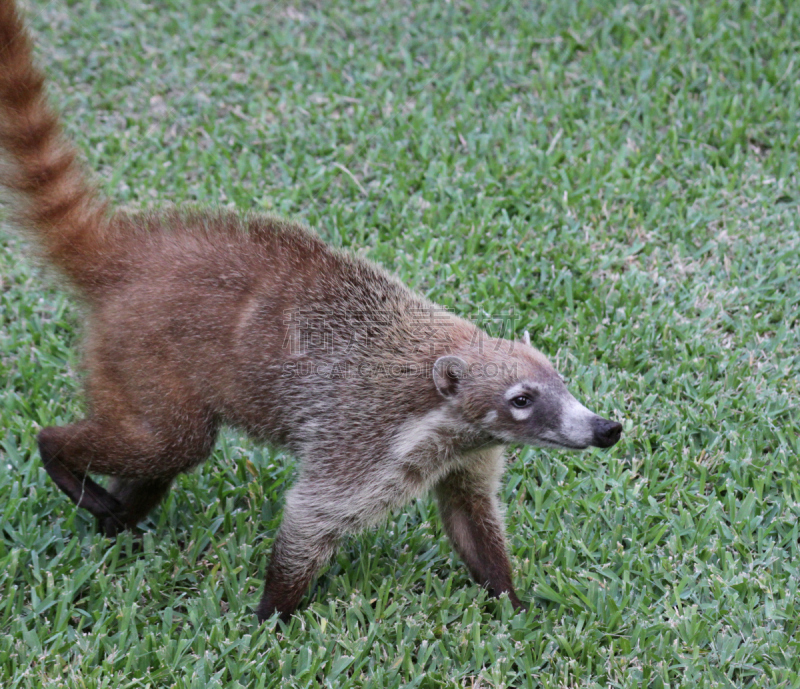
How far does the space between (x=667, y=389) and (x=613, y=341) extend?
40cm

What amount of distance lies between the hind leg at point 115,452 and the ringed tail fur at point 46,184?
1.92 ft

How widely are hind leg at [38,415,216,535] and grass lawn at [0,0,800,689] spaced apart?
277 millimetres

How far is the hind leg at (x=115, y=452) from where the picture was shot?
357 cm

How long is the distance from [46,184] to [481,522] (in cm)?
223

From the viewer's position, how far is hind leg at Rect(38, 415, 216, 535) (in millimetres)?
3574

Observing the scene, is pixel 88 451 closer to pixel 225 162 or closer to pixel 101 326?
pixel 101 326

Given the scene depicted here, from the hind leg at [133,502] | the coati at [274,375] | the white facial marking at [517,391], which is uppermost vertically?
the white facial marking at [517,391]

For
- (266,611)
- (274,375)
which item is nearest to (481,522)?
(266,611)

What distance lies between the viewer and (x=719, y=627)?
339 centimetres

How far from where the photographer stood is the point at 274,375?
142 inches

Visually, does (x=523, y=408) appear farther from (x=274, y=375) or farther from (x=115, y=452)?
(x=115, y=452)

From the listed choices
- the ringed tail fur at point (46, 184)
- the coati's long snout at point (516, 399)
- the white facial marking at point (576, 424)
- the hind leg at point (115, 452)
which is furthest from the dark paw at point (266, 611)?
the ringed tail fur at point (46, 184)

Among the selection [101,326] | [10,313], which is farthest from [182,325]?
[10,313]

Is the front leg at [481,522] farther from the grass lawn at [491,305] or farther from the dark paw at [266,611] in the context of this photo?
the dark paw at [266,611]
